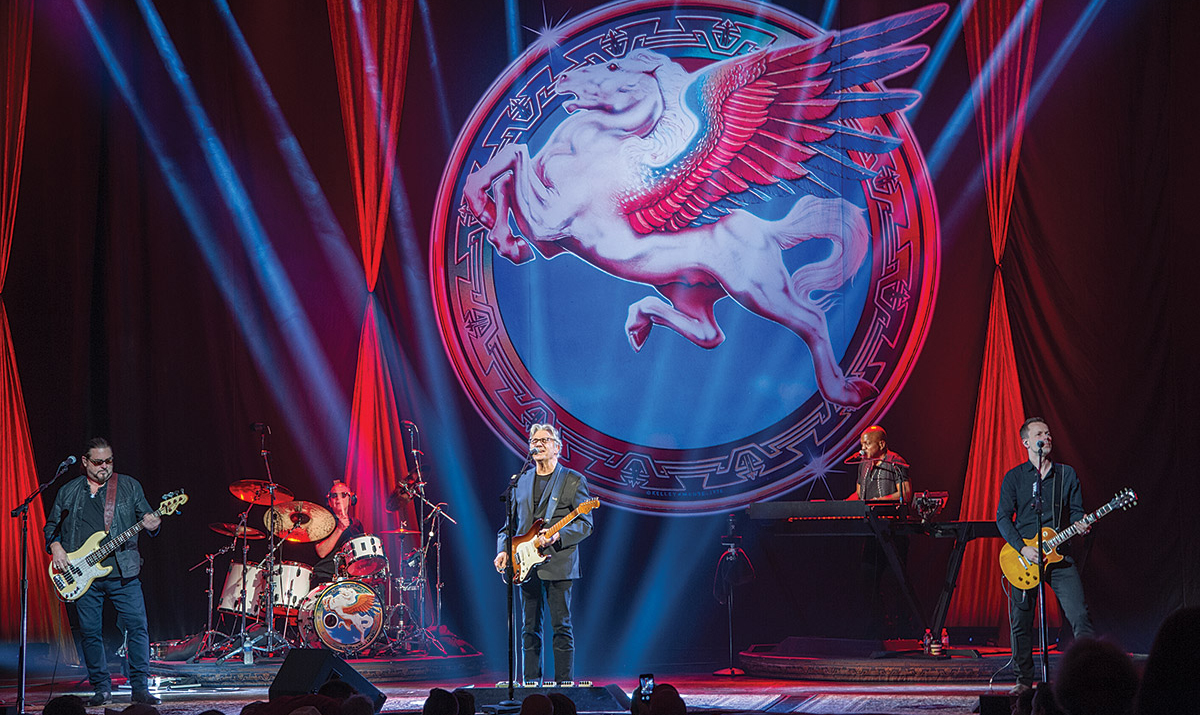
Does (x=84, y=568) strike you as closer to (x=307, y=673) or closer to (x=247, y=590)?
(x=247, y=590)

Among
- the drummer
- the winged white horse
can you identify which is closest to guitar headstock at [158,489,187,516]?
the drummer

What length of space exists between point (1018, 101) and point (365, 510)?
560 centimetres

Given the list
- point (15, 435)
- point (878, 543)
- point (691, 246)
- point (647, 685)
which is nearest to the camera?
point (647, 685)

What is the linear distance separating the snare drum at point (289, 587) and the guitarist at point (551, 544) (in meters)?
2.04

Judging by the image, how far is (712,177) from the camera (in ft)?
27.4

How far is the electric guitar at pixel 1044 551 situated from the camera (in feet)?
20.0

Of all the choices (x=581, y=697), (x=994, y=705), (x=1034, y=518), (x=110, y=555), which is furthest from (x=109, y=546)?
(x=1034, y=518)

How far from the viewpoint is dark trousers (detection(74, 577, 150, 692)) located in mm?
6730

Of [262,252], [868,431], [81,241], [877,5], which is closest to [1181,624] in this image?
[868,431]

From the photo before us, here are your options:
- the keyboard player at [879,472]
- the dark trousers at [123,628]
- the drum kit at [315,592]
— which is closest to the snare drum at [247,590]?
the drum kit at [315,592]

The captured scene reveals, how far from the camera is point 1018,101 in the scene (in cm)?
814

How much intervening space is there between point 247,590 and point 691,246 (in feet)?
13.1

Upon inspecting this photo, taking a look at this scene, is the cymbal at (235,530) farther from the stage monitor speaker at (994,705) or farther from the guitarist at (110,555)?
the stage monitor speaker at (994,705)

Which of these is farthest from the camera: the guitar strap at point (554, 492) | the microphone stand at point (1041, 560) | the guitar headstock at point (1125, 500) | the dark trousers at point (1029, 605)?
the guitar strap at point (554, 492)
